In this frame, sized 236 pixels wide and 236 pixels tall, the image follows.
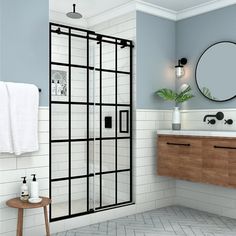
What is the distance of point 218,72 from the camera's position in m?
4.29

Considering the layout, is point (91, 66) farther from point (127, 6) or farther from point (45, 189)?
point (45, 189)

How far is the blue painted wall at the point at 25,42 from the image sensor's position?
3.25 metres

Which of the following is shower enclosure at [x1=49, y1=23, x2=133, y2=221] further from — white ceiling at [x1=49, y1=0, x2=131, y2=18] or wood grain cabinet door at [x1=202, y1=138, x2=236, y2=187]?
wood grain cabinet door at [x1=202, y1=138, x2=236, y2=187]

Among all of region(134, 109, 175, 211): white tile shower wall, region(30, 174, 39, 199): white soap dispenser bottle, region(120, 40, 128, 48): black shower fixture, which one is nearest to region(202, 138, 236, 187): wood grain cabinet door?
region(134, 109, 175, 211): white tile shower wall

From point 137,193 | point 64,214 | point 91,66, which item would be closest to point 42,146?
point 64,214

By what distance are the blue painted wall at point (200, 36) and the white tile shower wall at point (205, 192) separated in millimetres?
123

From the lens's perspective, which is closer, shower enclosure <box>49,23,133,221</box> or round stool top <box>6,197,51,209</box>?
round stool top <box>6,197,51,209</box>

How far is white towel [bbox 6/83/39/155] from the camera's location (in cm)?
317

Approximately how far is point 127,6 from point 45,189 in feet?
8.39

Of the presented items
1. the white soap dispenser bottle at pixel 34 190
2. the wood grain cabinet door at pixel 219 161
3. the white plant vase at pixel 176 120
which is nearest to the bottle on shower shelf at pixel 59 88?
the white soap dispenser bottle at pixel 34 190

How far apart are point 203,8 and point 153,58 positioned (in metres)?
0.92

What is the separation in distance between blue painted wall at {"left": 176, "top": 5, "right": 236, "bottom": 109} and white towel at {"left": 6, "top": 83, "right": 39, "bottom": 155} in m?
2.24

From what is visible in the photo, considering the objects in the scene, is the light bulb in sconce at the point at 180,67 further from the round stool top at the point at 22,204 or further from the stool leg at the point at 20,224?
the stool leg at the point at 20,224

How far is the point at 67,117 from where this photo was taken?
3.75 metres
